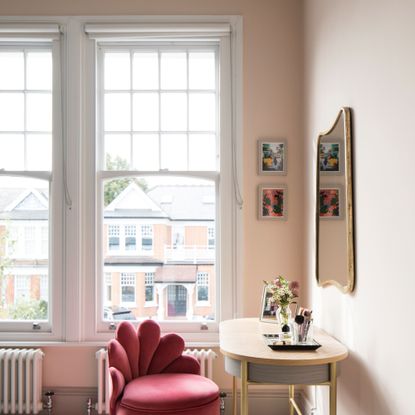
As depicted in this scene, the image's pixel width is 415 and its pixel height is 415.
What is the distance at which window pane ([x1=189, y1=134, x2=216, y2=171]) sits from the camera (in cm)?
438

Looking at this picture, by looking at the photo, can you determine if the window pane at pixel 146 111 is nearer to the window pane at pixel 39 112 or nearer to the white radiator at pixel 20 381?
the window pane at pixel 39 112

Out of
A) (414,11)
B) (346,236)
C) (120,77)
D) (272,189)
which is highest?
(120,77)

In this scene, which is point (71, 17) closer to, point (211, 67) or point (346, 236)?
point (211, 67)

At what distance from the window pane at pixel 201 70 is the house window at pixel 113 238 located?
4.17ft

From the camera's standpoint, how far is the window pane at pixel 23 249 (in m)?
4.37

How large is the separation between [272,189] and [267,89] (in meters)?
0.77

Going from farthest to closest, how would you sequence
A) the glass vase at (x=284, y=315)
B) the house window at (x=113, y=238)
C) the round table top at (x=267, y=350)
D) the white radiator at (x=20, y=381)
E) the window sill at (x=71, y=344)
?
the house window at (x=113, y=238) < the window sill at (x=71, y=344) < the white radiator at (x=20, y=381) < the glass vase at (x=284, y=315) < the round table top at (x=267, y=350)

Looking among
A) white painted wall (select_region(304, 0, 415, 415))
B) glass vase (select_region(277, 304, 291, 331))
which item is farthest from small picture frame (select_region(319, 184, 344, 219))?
glass vase (select_region(277, 304, 291, 331))

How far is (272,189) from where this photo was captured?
4.25 meters

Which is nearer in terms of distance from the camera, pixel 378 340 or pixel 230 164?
pixel 378 340

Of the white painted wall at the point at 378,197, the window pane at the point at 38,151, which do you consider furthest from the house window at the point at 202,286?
the window pane at the point at 38,151

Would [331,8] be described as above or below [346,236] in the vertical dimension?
above

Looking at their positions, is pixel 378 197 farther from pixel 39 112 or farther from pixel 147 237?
pixel 39 112

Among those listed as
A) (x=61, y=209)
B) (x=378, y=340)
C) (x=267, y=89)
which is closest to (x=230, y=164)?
(x=267, y=89)
